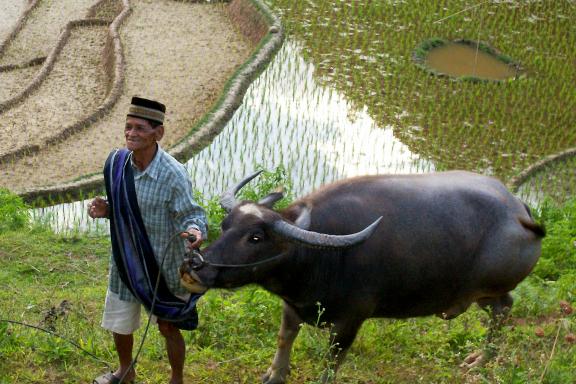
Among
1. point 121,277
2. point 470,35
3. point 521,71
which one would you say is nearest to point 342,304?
point 121,277

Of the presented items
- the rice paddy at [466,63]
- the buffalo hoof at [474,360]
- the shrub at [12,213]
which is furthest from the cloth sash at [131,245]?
the rice paddy at [466,63]

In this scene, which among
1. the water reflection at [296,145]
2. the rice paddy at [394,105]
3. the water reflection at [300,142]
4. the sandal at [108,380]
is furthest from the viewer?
the rice paddy at [394,105]

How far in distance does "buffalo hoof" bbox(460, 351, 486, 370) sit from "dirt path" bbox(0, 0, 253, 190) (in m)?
4.12

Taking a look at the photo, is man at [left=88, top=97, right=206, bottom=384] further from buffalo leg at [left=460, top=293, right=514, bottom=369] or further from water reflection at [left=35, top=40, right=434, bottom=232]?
water reflection at [left=35, top=40, right=434, bottom=232]

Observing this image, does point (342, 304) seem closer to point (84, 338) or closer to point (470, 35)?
point (84, 338)

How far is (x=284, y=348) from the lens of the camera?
12.3 ft

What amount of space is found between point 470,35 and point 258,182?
509cm

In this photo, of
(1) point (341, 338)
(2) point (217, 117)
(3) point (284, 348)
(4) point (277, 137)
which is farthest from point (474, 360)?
(2) point (217, 117)

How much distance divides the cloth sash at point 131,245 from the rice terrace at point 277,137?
0.30 m

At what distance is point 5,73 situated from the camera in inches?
372

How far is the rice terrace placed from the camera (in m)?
3.96

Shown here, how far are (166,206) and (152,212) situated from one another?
59 mm

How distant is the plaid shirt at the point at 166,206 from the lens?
10.4 feet

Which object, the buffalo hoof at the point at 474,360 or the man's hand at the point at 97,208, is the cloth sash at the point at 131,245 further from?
the buffalo hoof at the point at 474,360
